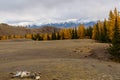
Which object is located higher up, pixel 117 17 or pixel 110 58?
pixel 117 17

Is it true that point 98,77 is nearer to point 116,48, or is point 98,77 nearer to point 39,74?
point 39,74

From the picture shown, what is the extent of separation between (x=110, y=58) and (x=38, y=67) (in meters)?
20.1

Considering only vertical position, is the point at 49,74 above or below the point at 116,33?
below

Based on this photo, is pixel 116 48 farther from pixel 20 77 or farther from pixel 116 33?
pixel 20 77

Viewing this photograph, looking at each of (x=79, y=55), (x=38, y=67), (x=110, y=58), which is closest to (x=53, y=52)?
(x=79, y=55)

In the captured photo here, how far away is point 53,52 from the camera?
5938 cm

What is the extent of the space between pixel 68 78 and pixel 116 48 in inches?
993

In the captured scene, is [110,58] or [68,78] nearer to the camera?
[68,78]

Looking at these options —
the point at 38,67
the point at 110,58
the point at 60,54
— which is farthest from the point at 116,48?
the point at 38,67

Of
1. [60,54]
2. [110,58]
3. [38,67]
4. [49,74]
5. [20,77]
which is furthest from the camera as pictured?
[60,54]

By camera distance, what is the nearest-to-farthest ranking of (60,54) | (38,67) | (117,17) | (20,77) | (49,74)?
(20,77), (49,74), (38,67), (60,54), (117,17)

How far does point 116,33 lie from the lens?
177ft

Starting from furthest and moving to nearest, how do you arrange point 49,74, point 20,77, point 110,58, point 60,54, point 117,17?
point 117,17
point 60,54
point 110,58
point 49,74
point 20,77

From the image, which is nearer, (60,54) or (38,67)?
(38,67)
